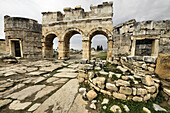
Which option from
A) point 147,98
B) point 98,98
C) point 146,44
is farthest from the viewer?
point 146,44

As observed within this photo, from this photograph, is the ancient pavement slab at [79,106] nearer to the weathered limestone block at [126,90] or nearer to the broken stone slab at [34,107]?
the broken stone slab at [34,107]

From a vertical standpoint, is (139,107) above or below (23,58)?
below

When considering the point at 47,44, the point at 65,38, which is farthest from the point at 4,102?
the point at 47,44

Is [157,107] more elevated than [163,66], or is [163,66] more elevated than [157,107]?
[163,66]

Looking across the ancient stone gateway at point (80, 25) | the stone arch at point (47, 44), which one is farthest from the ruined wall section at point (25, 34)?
the ancient stone gateway at point (80, 25)

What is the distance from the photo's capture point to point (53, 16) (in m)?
8.73

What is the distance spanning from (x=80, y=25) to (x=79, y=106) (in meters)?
8.11

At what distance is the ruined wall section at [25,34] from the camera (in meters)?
8.38

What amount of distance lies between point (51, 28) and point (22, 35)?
382 cm

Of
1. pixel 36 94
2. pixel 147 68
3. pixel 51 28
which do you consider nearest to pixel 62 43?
pixel 51 28

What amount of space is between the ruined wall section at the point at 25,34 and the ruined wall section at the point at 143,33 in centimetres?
1076

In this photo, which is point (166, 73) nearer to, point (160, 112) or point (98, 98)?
point (160, 112)

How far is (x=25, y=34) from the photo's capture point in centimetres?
873

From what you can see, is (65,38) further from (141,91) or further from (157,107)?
(157,107)
